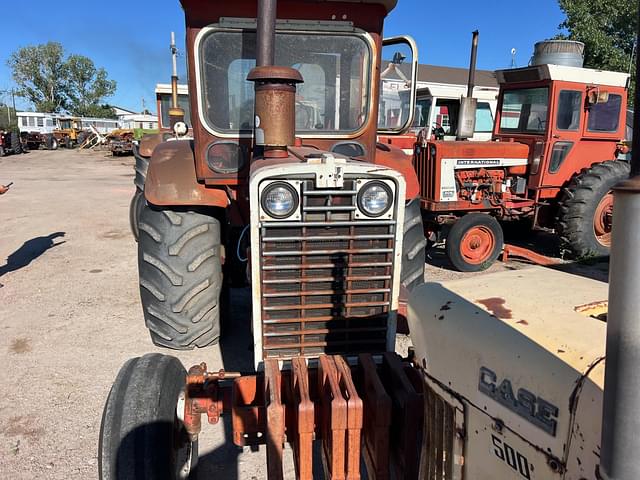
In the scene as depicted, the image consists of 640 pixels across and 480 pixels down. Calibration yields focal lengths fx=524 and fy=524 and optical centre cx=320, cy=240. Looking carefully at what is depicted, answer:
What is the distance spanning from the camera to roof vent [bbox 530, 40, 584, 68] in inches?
288

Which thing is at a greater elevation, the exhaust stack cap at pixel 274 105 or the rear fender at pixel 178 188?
the exhaust stack cap at pixel 274 105

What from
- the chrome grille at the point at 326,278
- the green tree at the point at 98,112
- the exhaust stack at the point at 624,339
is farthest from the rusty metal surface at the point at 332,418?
the green tree at the point at 98,112

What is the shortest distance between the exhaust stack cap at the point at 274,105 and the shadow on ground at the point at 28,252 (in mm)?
5078

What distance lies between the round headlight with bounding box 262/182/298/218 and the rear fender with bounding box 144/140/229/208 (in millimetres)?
1150

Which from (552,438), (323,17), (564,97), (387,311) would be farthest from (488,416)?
(564,97)

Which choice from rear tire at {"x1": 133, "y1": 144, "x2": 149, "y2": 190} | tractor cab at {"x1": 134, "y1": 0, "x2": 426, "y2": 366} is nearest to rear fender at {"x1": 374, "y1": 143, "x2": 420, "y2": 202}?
tractor cab at {"x1": 134, "y1": 0, "x2": 426, "y2": 366}

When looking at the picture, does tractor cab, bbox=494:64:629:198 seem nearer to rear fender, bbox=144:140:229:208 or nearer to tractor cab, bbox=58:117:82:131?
rear fender, bbox=144:140:229:208

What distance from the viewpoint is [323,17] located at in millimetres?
3094

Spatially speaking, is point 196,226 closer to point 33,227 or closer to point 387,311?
point 387,311

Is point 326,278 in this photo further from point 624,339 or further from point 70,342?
point 70,342

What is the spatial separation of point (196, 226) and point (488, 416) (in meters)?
2.52

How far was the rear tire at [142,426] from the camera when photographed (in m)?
2.01

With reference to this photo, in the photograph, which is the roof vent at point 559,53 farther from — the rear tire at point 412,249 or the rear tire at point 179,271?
the rear tire at point 179,271

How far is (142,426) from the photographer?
6.72 feet
